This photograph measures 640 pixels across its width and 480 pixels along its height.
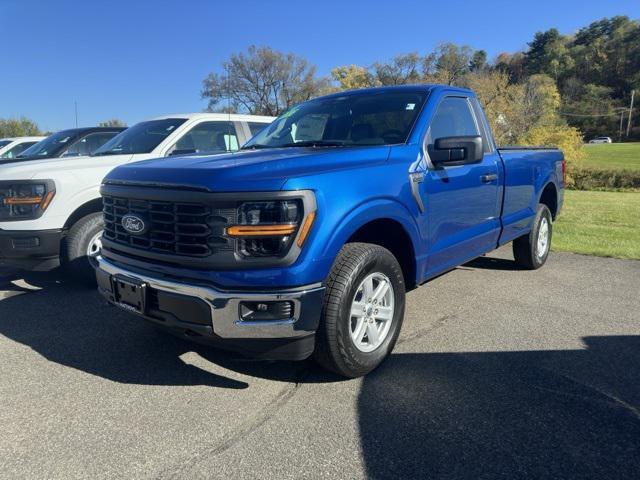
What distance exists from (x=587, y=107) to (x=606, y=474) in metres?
104

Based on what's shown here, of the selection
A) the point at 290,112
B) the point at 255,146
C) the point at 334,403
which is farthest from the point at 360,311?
the point at 290,112

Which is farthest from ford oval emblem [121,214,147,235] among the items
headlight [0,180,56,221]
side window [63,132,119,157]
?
side window [63,132,119,157]

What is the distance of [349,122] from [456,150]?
40.3 inches

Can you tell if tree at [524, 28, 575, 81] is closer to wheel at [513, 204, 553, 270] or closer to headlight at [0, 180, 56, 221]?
wheel at [513, 204, 553, 270]

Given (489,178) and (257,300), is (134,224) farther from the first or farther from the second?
(489,178)

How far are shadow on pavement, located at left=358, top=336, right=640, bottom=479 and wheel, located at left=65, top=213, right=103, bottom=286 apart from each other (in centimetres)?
351

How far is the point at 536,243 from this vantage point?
6.13 m

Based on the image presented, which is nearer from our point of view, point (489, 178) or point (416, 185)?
point (416, 185)

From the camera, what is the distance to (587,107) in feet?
296

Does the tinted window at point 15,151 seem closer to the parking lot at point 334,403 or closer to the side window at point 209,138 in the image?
the side window at point 209,138

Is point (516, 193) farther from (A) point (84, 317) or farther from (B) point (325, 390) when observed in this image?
(A) point (84, 317)

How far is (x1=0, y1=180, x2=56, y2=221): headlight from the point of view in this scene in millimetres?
4945

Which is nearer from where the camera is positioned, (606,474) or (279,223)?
(606,474)

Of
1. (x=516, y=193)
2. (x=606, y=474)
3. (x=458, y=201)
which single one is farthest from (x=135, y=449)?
(x=516, y=193)
